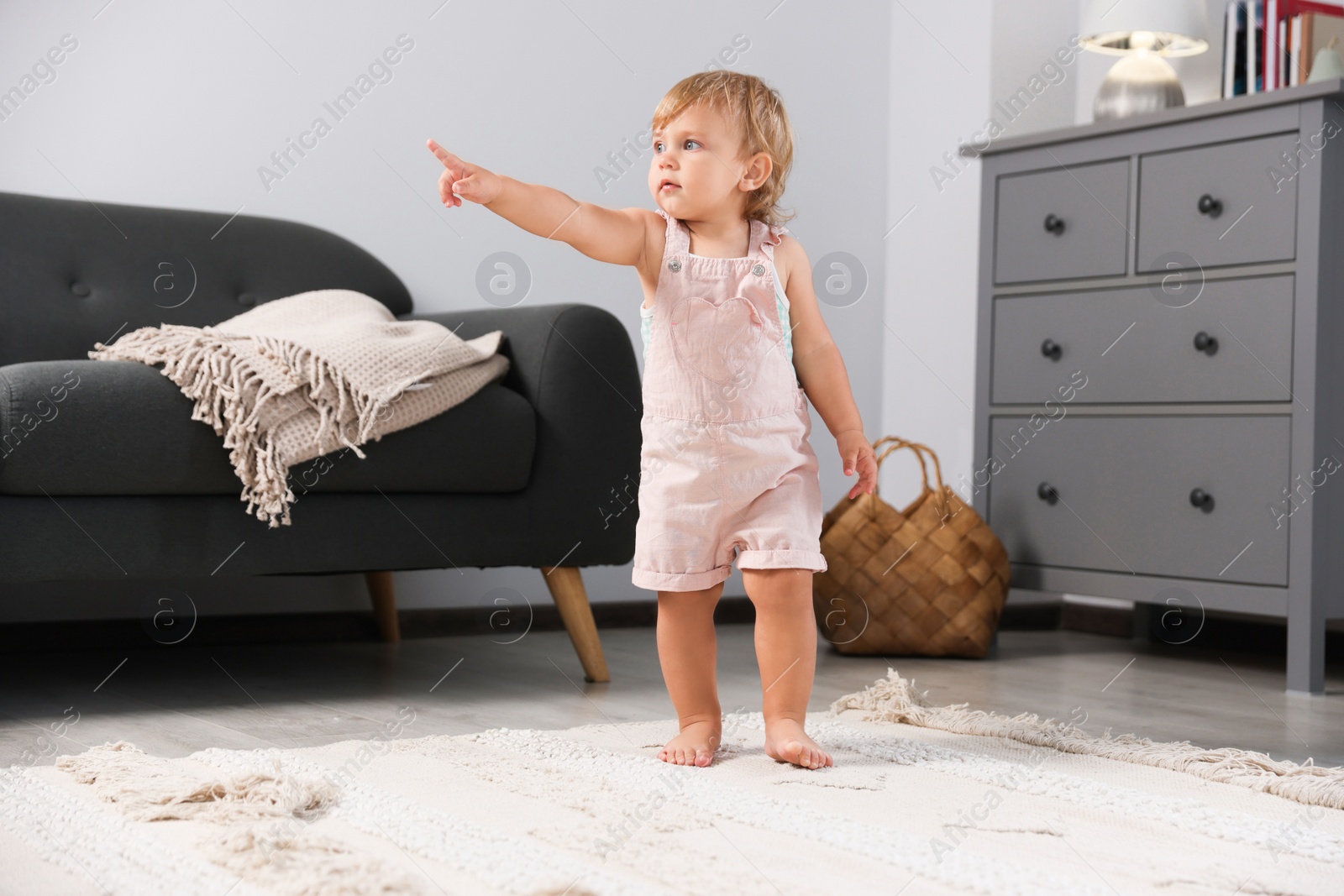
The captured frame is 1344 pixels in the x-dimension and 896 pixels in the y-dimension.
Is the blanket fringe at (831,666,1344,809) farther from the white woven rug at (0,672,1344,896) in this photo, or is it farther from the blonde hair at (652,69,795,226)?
the blonde hair at (652,69,795,226)

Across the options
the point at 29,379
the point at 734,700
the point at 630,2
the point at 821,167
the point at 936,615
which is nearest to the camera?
the point at 29,379

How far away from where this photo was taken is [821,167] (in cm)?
291

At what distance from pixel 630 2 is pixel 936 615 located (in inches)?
53.1

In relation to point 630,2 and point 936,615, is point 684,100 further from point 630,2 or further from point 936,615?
point 630,2

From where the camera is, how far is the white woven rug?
34.5 inches

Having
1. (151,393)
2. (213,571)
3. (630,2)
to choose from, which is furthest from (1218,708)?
(630,2)

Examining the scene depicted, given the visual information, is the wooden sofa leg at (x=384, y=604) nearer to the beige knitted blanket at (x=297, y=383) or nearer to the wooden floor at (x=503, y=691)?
the wooden floor at (x=503, y=691)

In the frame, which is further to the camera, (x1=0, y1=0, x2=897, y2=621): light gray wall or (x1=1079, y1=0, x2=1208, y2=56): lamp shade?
(x1=1079, y1=0, x2=1208, y2=56): lamp shade

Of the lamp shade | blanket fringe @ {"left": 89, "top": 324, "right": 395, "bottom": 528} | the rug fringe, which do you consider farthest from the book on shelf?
the rug fringe

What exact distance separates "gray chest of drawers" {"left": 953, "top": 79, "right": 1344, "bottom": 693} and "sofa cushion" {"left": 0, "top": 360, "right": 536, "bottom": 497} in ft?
3.47

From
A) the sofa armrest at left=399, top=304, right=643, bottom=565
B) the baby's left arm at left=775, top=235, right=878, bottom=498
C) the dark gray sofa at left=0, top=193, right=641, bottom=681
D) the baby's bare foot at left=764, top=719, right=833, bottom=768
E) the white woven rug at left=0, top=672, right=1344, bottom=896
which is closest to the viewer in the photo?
the white woven rug at left=0, top=672, right=1344, bottom=896

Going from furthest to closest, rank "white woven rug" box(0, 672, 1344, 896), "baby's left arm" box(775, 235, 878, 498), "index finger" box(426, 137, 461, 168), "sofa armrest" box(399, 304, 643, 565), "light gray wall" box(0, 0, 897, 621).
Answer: "light gray wall" box(0, 0, 897, 621) < "sofa armrest" box(399, 304, 643, 565) < "baby's left arm" box(775, 235, 878, 498) < "index finger" box(426, 137, 461, 168) < "white woven rug" box(0, 672, 1344, 896)

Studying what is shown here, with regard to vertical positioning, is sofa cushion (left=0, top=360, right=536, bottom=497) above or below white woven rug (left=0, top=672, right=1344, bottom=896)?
above

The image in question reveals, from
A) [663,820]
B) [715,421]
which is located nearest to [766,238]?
[715,421]
